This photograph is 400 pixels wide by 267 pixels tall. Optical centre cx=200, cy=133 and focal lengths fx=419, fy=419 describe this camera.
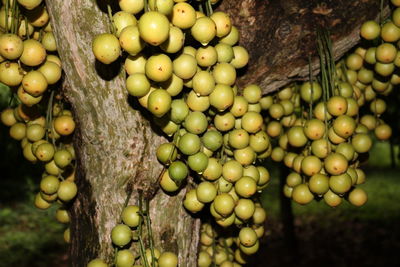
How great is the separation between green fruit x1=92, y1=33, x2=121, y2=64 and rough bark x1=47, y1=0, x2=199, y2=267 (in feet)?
0.42

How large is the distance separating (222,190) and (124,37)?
2.29 feet

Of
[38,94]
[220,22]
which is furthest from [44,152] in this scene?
[220,22]

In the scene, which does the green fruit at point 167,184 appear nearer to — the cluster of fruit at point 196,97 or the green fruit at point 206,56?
the cluster of fruit at point 196,97

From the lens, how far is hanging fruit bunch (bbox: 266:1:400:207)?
1.80 meters

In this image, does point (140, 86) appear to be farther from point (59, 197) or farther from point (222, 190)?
point (59, 197)

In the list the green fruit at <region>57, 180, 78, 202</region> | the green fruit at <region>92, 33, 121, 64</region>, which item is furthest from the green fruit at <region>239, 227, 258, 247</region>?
the green fruit at <region>92, 33, 121, 64</region>

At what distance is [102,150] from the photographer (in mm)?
1531

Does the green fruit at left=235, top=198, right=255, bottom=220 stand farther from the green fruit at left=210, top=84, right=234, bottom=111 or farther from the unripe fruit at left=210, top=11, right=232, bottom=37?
the unripe fruit at left=210, top=11, right=232, bottom=37

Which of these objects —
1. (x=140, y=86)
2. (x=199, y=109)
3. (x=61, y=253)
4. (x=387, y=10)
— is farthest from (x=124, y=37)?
(x=61, y=253)

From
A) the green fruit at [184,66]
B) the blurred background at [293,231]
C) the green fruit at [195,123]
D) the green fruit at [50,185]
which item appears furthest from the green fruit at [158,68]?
the blurred background at [293,231]

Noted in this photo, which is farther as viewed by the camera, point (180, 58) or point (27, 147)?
point (27, 147)

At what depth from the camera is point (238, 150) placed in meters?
1.63

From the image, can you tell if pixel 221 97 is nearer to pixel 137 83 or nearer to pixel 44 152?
pixel 137 83

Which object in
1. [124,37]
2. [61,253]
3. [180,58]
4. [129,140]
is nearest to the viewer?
[124,37]
